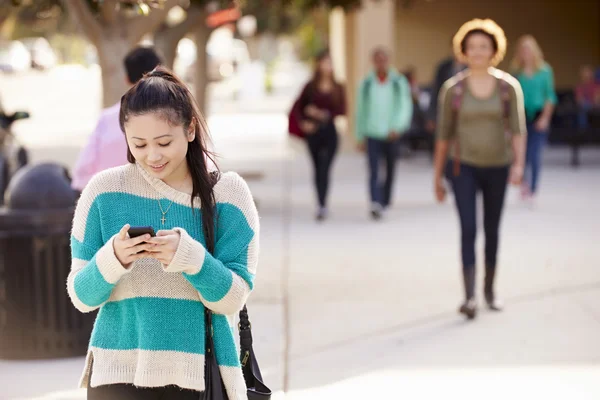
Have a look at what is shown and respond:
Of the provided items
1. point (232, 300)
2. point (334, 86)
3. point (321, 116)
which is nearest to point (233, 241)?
point (232, 300)

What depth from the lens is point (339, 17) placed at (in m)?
24.5

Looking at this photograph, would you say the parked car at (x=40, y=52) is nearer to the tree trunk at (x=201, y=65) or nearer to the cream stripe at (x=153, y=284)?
the tree trunk at (x=201, y=65)

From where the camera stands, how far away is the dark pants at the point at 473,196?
7086mm

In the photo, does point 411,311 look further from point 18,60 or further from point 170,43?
point 18,60

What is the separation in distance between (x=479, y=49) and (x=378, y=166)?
5243 millimetres

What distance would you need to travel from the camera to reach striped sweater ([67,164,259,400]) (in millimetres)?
3004

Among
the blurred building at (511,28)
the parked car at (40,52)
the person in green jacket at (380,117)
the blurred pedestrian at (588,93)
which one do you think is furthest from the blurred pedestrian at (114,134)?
the parked car at (40,52)

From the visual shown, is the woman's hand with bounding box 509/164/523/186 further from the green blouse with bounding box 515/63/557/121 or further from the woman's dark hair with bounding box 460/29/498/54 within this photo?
the green blouse with bounding box 515/63/557/121

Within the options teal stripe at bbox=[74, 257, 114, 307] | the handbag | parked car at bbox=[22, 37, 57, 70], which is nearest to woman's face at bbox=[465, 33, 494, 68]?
the handbag

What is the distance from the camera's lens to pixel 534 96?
12352mm

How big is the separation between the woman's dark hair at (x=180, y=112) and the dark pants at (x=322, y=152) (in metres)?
8.77

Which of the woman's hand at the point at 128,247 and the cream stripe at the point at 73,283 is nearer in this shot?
the woman's hand at the point at 128,247

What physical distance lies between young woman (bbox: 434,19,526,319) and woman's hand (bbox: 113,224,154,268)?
457 centimetres

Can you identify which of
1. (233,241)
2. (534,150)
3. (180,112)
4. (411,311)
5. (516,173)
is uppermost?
(180,112)
